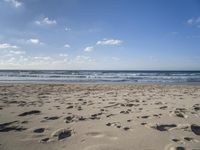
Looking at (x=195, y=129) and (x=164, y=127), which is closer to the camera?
(x=195, y=129)

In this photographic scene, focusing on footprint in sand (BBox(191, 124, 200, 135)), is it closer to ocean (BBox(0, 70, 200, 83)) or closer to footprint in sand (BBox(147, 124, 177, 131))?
footprint in sand (BBox(147, 124, 177, 131))

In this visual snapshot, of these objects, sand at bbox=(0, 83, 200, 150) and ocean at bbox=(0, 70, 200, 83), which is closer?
sand at bbox=(0, 83, 200, 150)

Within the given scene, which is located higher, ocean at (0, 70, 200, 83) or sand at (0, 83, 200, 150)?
sand at (0, 83, 200, 150)

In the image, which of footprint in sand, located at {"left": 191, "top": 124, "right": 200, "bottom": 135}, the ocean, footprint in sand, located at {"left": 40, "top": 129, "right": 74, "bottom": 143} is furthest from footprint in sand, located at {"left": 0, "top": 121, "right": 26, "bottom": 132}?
the ocean

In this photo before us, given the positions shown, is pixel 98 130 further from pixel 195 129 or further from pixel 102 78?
pixel 102 78

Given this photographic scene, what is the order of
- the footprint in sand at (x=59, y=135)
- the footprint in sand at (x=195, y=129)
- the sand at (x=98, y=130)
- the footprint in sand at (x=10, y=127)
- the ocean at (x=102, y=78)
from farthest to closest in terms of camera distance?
the ocean at (x=102, y=78) → the footprint in sand at (x=10, y=127) → the footprint in sand at (x=195, y=129) → the footprint in sand at (x=59, y=135) → the sand at (x=98, y=130)

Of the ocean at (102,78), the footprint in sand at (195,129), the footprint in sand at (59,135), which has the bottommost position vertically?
the ocean at (102,78)

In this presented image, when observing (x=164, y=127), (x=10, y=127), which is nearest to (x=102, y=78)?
(x=164, y=127)

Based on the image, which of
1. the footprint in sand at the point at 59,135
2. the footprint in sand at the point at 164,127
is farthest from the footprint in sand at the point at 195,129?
the footprint in sand at the point at 59,135

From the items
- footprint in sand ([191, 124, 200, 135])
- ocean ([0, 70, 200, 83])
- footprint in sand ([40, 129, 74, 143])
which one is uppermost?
footprint in sand ([40, 129, 74, 143])

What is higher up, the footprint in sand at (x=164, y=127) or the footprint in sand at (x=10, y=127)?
the footprint in sand at (x=10, y=127)

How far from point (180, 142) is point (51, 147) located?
1933mm

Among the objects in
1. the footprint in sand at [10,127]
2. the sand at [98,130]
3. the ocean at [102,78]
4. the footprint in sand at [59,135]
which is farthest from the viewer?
the ocean at [102,78]

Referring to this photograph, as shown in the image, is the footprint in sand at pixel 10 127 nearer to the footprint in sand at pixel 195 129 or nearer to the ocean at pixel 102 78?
the footprint in sand at pixel 195 129
